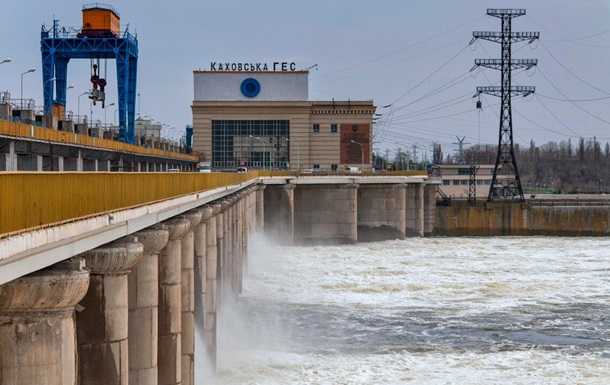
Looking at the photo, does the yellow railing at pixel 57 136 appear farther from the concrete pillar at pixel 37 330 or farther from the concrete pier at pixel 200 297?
the concrete pillar at pixel 37 330

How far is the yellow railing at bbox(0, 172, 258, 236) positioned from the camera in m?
12.6

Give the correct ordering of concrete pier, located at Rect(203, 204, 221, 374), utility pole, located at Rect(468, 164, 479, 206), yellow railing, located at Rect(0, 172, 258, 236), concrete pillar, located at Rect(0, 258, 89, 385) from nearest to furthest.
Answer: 1. yellow railing, located at Rect(0, 172, 258, 236)
2. concrete pillar, located at Rect(0, 258, 89, 385)
3. concrete pier, located at Rect(203, 204, 221, 374)
4. utility pole, located at Rect(468, 164, 479, 206)

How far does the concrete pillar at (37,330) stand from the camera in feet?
42.0

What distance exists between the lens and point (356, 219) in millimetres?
A: 93562

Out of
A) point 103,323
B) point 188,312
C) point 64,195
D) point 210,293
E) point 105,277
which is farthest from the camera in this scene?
point 210,293

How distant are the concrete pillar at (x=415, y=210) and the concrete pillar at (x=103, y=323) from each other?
83.4 m

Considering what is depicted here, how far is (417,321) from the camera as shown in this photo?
153 feet

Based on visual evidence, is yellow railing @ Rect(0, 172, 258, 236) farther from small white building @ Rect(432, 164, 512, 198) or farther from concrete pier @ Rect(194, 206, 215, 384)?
small white building @ Rect(432, 164, 512, 198)

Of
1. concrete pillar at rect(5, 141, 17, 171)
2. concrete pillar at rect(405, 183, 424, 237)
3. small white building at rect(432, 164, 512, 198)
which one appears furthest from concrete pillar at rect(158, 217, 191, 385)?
small white building at rect(432, 164, 512, 198)

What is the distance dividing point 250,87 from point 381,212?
103ft

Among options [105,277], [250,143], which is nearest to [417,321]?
[105,277]

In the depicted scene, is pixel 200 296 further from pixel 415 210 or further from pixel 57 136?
pixel 415 210

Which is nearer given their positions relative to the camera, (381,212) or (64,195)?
(64,195)

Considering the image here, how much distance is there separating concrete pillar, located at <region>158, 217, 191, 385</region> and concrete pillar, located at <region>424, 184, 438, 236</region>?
3141 inches
